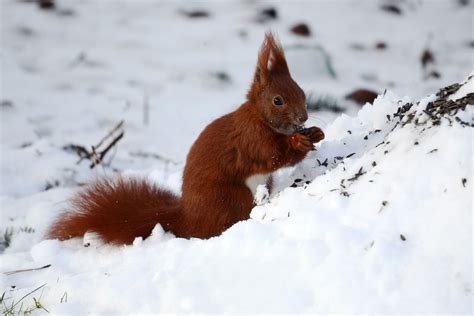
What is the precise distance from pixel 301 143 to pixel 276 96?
21cm

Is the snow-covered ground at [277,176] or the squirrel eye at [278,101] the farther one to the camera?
the squirrel eye at [278,101]

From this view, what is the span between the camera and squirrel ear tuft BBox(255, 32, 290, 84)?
2.30m

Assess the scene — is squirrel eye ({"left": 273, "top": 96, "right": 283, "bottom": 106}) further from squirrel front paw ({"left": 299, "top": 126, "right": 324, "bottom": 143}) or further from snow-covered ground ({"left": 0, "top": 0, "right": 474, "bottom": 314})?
snow-covered ground ({"left": 0, "top": 0, "right": 474, "bottom": 314})

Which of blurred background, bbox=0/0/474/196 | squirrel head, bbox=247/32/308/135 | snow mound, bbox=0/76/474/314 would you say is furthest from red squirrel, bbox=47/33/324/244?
blurred background, bbox=0/0/474/196

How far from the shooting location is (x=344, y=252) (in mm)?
1573

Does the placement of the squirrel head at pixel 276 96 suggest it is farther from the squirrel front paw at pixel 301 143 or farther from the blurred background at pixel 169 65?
the blurred background at pixel 169 65

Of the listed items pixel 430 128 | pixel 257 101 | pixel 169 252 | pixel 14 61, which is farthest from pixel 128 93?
pixel 430 128

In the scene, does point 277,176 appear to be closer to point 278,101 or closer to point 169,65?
point 278,101

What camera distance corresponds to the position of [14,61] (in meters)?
5.31

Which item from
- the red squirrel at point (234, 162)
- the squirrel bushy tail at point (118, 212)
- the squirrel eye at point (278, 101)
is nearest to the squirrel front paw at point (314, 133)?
the red squirrel at point (234, 162)

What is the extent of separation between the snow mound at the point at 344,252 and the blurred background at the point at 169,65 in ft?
5.27

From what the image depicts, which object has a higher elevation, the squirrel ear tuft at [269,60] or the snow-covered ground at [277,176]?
the squirrel ear tuft at [269,60]

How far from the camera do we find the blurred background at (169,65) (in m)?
4.21

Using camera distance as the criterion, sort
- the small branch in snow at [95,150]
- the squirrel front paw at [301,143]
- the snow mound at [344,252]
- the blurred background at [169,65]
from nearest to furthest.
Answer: the snow mound at [344,252], the squirrel front paw at [301,143], the small branch in snow at [95,150], the blurred background at [169,65]
